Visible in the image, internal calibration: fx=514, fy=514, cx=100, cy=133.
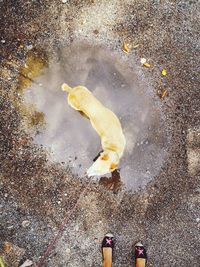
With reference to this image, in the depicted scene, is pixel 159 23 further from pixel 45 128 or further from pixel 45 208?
pixel 45 208

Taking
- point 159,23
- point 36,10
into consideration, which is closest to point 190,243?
point 159,23

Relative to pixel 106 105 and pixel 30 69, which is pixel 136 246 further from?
pixel 30 69

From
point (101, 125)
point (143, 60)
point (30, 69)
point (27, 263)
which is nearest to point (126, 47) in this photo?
point (143, 60)

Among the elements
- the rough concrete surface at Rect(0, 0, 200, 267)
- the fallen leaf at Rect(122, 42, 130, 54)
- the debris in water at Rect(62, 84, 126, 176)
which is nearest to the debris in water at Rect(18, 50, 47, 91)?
the rough concrete surface at Rect(0, 0, 200, 267)

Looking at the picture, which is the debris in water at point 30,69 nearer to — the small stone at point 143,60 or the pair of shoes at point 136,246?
the small stone at point 143,60

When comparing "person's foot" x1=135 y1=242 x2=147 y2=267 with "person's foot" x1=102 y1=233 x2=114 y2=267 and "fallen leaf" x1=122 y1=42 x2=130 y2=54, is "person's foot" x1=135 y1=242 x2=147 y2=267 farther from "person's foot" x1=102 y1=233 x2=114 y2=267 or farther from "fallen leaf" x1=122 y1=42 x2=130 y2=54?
"fallen leaf" x1=122 y1=42 x2=130 y2=54

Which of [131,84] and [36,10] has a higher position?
[36,10]

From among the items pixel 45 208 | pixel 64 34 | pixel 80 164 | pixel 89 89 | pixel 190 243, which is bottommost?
pixel 190 243

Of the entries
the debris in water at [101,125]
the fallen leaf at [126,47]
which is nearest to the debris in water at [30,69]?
the debris in water at [101,125]

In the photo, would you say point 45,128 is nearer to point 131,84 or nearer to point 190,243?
point 131,84
